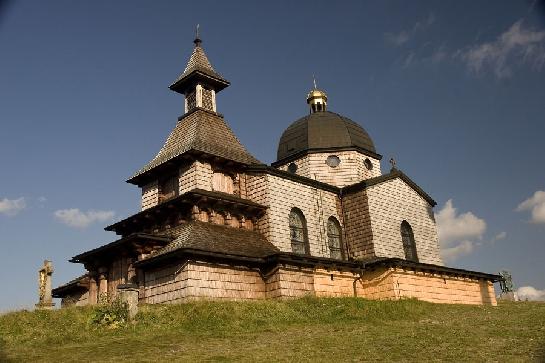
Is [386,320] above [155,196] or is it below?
below

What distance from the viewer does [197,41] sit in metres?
36.9

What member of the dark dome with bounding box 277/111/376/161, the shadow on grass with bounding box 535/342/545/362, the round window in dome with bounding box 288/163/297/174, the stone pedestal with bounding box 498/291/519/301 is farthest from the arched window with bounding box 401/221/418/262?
the shadow on grass with bounding box 535/342/545/362

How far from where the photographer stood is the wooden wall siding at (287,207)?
28.5m

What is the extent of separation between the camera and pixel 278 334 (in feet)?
57.0

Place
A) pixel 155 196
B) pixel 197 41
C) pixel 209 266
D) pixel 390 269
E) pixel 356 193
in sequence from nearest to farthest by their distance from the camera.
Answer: pixel 209 266 < pixel 390 269 < pixel 155 196 < pixel 356 193 < pixel 197 41

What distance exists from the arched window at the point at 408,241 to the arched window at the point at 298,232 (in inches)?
283

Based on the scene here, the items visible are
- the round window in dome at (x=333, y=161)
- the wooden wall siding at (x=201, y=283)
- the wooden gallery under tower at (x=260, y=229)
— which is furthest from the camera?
the round window in dome at (x=333, y=161)

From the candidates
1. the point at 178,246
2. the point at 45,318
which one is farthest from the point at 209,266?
the point at 45,318

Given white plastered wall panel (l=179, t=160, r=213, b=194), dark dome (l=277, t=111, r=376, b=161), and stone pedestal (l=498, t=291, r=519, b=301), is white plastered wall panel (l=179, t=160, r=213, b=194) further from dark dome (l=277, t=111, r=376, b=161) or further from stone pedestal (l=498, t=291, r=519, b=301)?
stone pedestal (l=498, t=291, r=519, b=301)

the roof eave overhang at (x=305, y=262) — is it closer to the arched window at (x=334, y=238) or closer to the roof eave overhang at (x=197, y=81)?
the arched window at (x=334, y=238)

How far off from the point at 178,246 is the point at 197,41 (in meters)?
18.4

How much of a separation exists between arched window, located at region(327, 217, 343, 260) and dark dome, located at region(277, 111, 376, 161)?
23.1ft

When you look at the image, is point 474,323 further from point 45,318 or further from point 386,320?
point 45,318

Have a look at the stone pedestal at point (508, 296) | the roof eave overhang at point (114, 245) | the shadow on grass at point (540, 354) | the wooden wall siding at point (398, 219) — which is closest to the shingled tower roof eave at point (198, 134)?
the roof eave overhang at point (114, 245)
